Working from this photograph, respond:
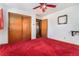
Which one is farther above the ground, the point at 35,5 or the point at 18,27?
the point at 35,5

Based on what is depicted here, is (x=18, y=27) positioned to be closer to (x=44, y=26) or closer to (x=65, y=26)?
(x=44, y=26)

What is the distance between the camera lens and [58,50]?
1.74 meters

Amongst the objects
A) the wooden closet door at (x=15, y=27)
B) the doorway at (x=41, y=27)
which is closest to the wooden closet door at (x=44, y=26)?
the doorway at (x=41, y=27)

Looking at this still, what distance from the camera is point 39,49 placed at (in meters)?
1.74

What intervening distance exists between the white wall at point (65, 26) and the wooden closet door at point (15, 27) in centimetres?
49

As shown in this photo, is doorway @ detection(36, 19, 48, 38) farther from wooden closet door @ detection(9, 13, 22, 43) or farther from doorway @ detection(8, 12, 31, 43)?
wooden closet door @ detection(9, 13, 22, 43)

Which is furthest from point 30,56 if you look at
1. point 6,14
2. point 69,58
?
point 6,14

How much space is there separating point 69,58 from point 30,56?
2.11 feet

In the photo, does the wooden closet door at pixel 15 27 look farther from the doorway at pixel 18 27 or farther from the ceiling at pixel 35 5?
the ceiling at pixel 35 5

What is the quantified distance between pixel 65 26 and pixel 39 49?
56 cm

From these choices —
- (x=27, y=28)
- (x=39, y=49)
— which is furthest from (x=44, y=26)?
(x=39, y=49)

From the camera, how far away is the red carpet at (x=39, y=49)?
1.72 metres

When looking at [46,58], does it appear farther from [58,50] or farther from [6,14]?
[6,14]

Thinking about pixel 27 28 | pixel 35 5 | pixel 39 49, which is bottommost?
pixel 39 49
